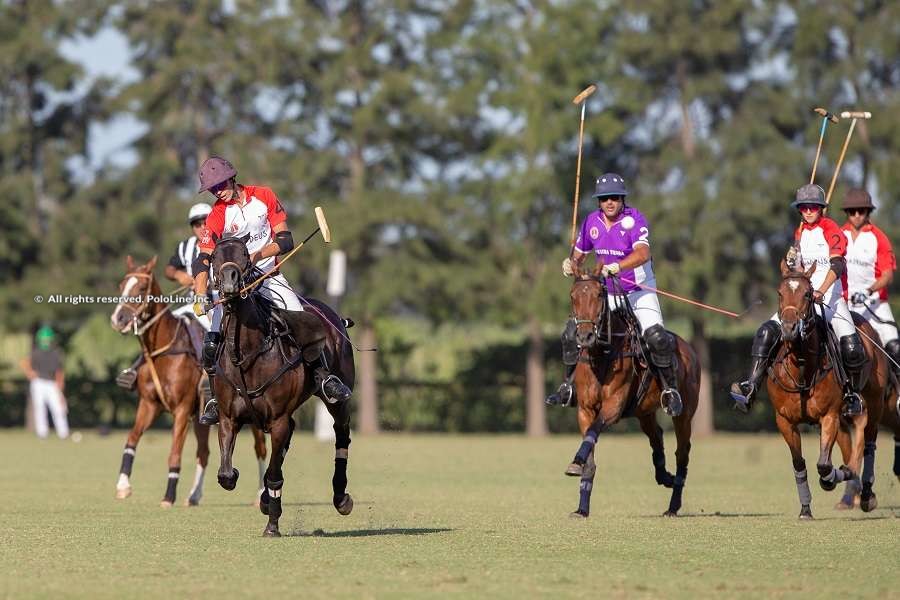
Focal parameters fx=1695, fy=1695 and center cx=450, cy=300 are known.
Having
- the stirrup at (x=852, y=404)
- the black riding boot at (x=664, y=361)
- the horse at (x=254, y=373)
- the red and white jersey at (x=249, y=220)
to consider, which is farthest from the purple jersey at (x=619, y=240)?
the horse at (x=254, y=373)

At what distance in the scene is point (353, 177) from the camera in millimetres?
37750

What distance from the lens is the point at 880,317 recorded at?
16594 mm

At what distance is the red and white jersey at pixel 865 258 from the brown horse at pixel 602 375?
240 cm

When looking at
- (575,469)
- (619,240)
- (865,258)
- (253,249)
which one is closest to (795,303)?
(619,240)

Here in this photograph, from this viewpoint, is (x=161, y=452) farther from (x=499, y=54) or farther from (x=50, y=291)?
(x=499, y=54)

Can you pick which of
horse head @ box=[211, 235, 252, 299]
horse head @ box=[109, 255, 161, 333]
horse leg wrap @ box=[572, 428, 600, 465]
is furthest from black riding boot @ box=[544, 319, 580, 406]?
horse head @ box=[109, 255, 161, 333]

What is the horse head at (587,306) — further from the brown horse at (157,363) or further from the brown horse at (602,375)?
the brown horse at (157,363)

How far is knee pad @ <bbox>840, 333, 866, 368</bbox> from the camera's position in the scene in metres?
14.9

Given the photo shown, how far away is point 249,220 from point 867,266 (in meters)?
6.58

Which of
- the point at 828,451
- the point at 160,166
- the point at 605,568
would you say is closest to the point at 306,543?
the point at 605,568

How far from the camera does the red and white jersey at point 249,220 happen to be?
13055 mm

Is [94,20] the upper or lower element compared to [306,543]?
upper

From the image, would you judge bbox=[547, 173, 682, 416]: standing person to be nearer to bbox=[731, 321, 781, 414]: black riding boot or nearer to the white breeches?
bbox=[731, 321, 781, 414]: black riding boot

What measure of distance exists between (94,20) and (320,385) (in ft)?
91.3
